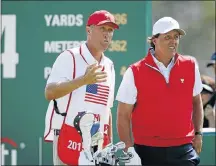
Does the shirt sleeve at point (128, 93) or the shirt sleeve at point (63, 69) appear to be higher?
the shirt sleeve at point (63, 69)

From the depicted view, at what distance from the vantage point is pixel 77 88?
540cm

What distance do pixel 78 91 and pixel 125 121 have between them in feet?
1.62

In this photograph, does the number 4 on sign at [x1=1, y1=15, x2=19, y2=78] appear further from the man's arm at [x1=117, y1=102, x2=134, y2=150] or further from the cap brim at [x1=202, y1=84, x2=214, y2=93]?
the man's arm at [x1=117, y1=102, x2=134, y2=150]

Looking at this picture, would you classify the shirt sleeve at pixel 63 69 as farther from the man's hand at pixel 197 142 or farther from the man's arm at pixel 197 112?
the man's hand at pixel 197 142

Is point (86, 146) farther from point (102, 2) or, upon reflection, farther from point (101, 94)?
point (102, 2)

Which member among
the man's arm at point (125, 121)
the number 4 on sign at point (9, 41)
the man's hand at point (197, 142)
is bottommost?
the man's hand at point (197, 142)

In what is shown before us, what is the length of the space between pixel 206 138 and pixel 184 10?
2826 mm

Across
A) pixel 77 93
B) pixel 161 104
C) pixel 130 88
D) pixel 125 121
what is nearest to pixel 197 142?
pixel 161 104

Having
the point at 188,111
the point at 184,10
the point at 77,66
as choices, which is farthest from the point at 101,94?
the point at 184,10

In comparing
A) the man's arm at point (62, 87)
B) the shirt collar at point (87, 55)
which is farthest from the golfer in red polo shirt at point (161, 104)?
the man's arm at point (62, 87)

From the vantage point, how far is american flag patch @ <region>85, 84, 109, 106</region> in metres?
5.61

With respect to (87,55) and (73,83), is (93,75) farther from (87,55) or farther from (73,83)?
(87,55)

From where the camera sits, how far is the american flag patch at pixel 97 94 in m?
5.61

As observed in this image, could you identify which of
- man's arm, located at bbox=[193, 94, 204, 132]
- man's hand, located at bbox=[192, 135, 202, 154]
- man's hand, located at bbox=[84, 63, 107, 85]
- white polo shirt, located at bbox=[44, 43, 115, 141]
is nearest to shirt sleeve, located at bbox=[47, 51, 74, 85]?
white polo shirt, located at bbox=[44, 43, 115, 141]
